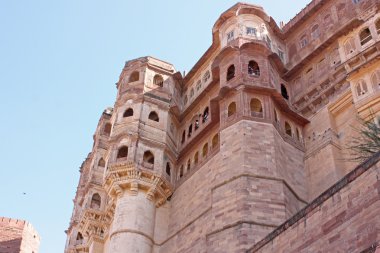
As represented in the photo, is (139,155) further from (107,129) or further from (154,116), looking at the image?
(107,129)

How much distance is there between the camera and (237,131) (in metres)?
18.9

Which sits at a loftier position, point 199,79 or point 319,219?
point 199,79

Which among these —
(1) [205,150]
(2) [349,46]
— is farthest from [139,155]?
(2) [349,46]

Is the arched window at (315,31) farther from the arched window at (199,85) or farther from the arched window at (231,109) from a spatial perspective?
the arched window at (199,85)

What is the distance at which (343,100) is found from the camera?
19.0 metres

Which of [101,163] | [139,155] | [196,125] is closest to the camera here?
[139,155]

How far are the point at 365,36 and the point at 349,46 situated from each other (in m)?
0.59

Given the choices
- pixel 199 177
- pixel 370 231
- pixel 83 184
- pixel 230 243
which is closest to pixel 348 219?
pixel 370 231

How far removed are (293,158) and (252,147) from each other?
5.24 ft

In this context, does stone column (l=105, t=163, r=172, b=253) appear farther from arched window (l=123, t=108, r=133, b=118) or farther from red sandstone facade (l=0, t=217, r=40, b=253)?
red sandstone facade (l=0, t=217, r=40, b=253)

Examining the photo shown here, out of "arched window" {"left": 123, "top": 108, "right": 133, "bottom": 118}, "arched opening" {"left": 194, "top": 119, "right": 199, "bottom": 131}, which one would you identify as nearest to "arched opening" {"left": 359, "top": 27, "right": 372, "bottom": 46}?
"arched opening" {"left": 194, "top": 119, "right": 199, "bottom": 131}

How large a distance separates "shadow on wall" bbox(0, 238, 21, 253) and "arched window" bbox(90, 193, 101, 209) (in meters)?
3.85

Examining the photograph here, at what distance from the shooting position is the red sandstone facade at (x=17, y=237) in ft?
85.3

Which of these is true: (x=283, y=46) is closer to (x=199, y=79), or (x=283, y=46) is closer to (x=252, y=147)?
(x=199, y=79)
